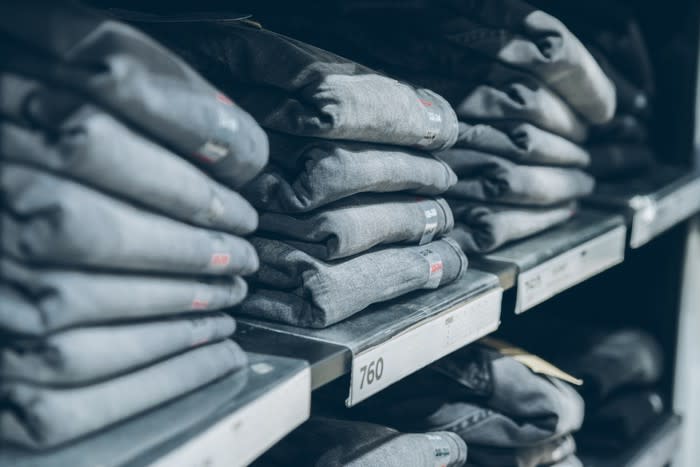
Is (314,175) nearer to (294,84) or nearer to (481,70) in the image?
(294,84)

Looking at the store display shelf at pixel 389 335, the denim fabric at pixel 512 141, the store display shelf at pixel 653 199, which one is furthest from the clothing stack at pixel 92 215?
the store display shelf at pixel 653 199

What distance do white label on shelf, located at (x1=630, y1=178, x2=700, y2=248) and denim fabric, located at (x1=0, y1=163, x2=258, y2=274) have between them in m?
1.18

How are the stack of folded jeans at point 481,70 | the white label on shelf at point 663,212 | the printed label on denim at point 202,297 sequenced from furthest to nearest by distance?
the white label on shelf at point 663,212, the stack of folded jeans at point 481,70, the printed label on denim at point 202,297

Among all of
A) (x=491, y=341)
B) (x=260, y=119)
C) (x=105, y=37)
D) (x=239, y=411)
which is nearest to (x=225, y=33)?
(x=260, y=119)

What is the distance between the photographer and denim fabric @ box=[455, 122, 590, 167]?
132 cm

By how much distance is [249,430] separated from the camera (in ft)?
2.49

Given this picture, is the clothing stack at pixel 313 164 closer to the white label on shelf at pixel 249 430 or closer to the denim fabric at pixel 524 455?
the white label on shelf at pixel 249 430

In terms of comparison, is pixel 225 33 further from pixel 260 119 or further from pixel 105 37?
pixel 105 37

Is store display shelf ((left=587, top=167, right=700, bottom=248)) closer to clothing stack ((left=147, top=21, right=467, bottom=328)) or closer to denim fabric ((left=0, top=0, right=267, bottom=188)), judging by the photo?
clothing stack ((left=147, top=21, right=467, bottom=328))

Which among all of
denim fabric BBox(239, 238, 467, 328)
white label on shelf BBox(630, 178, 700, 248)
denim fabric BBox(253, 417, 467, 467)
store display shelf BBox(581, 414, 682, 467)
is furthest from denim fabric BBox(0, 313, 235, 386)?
store display shelf BBox(581, 414, 682, 467)

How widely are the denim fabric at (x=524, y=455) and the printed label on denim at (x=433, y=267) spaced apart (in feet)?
1.32

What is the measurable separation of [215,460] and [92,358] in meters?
0.14

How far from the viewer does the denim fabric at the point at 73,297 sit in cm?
61

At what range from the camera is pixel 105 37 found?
0.64m
